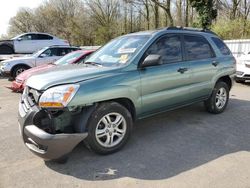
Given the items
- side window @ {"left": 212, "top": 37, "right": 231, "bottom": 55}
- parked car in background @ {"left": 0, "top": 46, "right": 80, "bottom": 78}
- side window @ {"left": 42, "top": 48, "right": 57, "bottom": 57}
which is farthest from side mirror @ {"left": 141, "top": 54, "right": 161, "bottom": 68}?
side window @ {"left": 42, "top": 48, "right": 57, "bottom": 57}

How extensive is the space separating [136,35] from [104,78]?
55.9 inches

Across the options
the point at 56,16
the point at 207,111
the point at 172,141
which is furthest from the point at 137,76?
the point at 56,16

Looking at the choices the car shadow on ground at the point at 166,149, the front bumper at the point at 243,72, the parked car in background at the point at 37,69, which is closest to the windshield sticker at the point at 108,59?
the car shadow on ground at the point at 166,149

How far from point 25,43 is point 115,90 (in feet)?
45.7

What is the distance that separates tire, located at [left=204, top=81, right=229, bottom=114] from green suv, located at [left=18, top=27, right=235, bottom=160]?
0.64 ft

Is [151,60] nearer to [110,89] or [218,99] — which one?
[110,89]

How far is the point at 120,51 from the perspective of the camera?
14.4 feet

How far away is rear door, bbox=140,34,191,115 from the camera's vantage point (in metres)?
4.16

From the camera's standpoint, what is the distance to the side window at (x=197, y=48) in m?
4.93

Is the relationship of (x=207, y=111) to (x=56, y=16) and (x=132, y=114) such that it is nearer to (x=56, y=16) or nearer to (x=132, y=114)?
(x=132, y=114)

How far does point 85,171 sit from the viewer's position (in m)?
3.38

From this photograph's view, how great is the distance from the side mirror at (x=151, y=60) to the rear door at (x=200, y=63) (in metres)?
1.05

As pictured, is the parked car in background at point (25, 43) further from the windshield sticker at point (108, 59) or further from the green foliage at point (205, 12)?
the green foliage at point (205, 12)

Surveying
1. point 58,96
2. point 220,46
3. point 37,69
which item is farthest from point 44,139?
point 37,69
